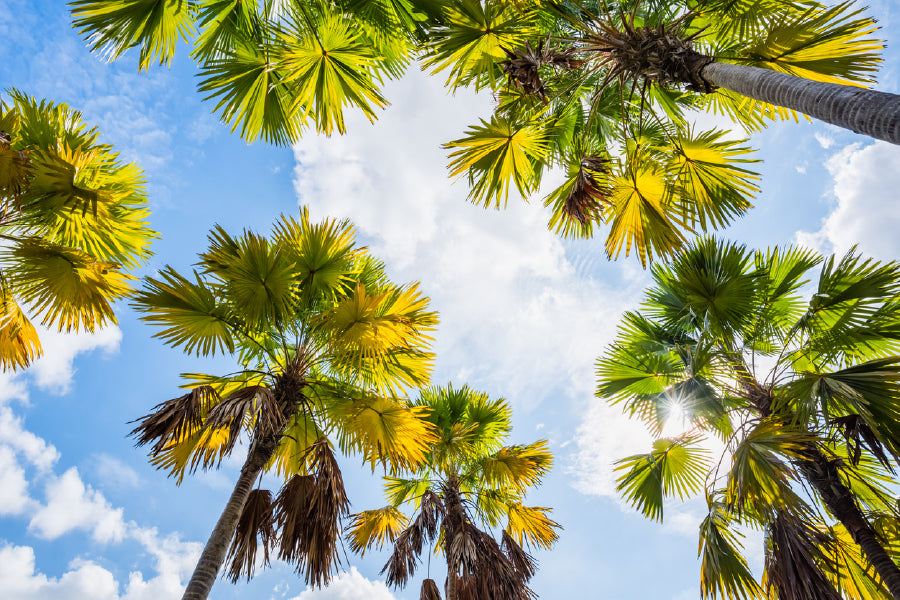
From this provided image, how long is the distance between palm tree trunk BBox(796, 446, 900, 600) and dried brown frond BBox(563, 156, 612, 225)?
3.10 m

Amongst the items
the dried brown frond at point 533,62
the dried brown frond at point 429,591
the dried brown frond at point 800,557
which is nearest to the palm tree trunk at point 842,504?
the dried brown frond at point 800,557

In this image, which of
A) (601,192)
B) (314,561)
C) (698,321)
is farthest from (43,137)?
(698,321)

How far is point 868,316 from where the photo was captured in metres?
4.67

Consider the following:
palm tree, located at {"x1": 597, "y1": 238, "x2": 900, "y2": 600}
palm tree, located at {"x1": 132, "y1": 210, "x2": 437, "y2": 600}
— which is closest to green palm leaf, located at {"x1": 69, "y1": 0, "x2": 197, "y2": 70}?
palm tree, located at {"x1": 132, "y1": 210, "x2": 437, "y2": 600}

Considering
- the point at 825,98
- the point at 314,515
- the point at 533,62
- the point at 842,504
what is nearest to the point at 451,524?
the point at 314,515

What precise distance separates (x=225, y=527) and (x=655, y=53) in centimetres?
542

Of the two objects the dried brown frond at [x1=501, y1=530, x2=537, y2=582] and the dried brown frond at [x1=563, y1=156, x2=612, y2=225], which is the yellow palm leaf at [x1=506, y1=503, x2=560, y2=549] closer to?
the dried brown frond at [x1=501, y1=530, x2=537, y2=582]

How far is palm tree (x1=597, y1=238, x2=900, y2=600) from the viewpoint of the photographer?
3.88 metres

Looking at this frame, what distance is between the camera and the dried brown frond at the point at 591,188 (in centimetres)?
512

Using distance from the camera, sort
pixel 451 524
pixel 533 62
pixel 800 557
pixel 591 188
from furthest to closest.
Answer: pixel 451 524, pixel 591 188, pixel 533 62, pixel 800 557

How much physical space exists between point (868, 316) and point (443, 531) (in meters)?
5.72

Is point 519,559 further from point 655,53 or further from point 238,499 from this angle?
point 655,53

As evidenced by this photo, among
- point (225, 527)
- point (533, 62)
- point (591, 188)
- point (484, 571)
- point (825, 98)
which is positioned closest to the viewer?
point (825, 98)

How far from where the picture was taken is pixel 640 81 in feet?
19.3
